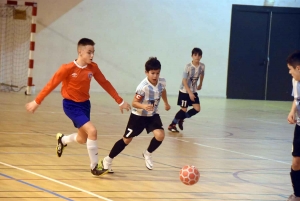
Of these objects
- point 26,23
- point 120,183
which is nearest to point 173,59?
point 26,23

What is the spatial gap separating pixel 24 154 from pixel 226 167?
8.43ft

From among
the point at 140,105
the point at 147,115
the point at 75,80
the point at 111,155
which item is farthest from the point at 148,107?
the point at 75,80

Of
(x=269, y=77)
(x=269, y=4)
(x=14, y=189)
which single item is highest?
(x=269, y=4)

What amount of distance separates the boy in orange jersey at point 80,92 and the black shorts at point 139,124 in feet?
0.76

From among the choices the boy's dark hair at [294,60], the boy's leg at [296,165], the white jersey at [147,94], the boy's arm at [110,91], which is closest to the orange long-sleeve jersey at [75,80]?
the boy's arm at [110,91]

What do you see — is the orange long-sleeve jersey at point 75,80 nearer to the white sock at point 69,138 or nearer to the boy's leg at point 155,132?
the white sock at point 69,138

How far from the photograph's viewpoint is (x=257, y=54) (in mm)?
20578

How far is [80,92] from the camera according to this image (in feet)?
21.6

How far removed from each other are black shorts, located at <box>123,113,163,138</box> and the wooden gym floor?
1.48ft

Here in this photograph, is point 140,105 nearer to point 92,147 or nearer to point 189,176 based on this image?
point 92,147

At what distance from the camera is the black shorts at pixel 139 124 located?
6801mm

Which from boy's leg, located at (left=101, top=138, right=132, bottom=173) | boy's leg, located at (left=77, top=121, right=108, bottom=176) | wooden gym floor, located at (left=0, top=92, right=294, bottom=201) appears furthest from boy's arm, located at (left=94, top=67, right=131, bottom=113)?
wooden gym floor, located at (left=0, top=92, right=294, bottom=201)

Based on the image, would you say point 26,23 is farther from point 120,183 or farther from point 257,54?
point 120,183

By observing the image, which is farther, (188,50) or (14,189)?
(188,50)
